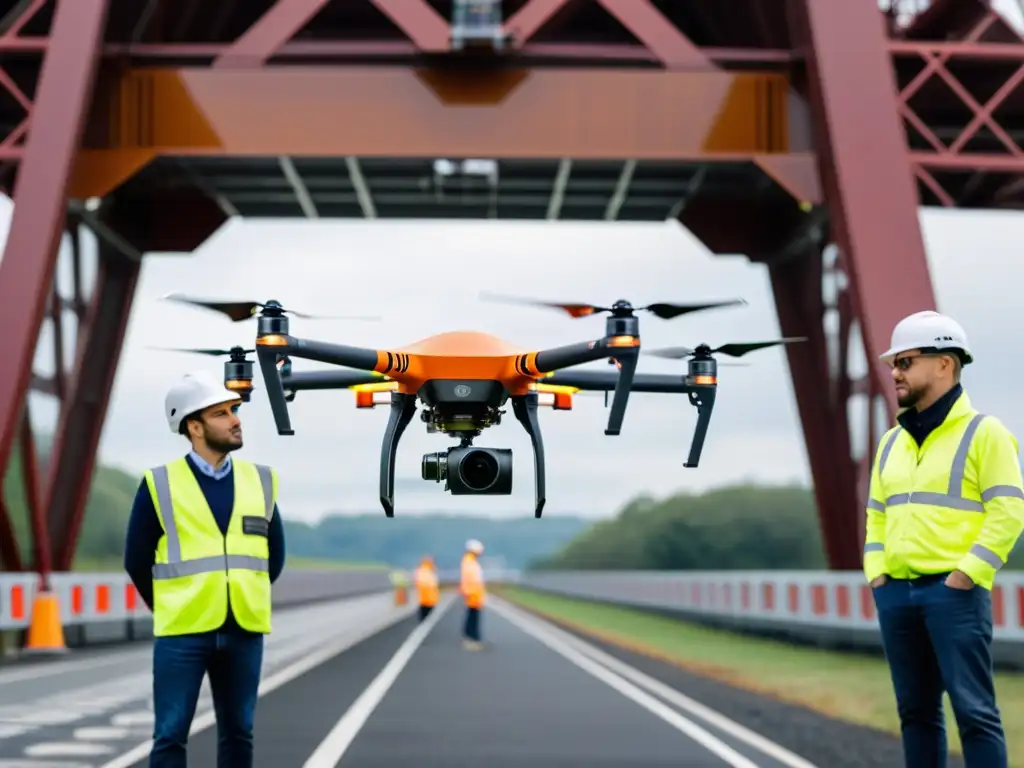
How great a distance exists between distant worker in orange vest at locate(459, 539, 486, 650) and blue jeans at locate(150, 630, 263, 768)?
63.3ft

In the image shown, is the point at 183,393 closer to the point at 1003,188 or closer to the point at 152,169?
the point at 152,169

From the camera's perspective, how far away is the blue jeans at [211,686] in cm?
679

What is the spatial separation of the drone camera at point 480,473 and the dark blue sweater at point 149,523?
2207 millimetres

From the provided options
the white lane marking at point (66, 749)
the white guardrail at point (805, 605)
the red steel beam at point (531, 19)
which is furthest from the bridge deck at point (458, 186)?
the white lane marking at point (66, 749)

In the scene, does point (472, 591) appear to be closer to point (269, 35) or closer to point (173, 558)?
point (269, 35)

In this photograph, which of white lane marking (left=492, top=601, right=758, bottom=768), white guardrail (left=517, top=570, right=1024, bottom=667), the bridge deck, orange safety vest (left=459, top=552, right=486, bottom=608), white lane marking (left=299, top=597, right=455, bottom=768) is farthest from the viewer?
orange safety vest (left=459, top=552, right=486, bottom=608)

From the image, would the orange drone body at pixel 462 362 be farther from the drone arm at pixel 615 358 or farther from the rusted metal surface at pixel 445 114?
the rusted metal surface at pixel 445 114

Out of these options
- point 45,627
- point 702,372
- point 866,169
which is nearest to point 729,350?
point 702,372

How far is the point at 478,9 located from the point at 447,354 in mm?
16461

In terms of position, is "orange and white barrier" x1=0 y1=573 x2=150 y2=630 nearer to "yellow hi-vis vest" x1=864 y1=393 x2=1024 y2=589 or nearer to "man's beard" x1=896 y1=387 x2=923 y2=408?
"yellow hi-vis vest" x1=864 y1=393 x2=1024 y2=589

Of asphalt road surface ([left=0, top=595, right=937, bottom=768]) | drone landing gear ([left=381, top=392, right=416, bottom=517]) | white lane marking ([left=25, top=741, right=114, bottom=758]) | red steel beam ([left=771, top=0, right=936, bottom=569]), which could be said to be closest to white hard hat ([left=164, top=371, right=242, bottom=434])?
drone landing gear ([left=381, top=392, right=416, bottom=517])

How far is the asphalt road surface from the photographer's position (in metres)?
11.4

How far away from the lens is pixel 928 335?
21.7 feet

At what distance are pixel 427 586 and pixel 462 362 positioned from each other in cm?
3505
